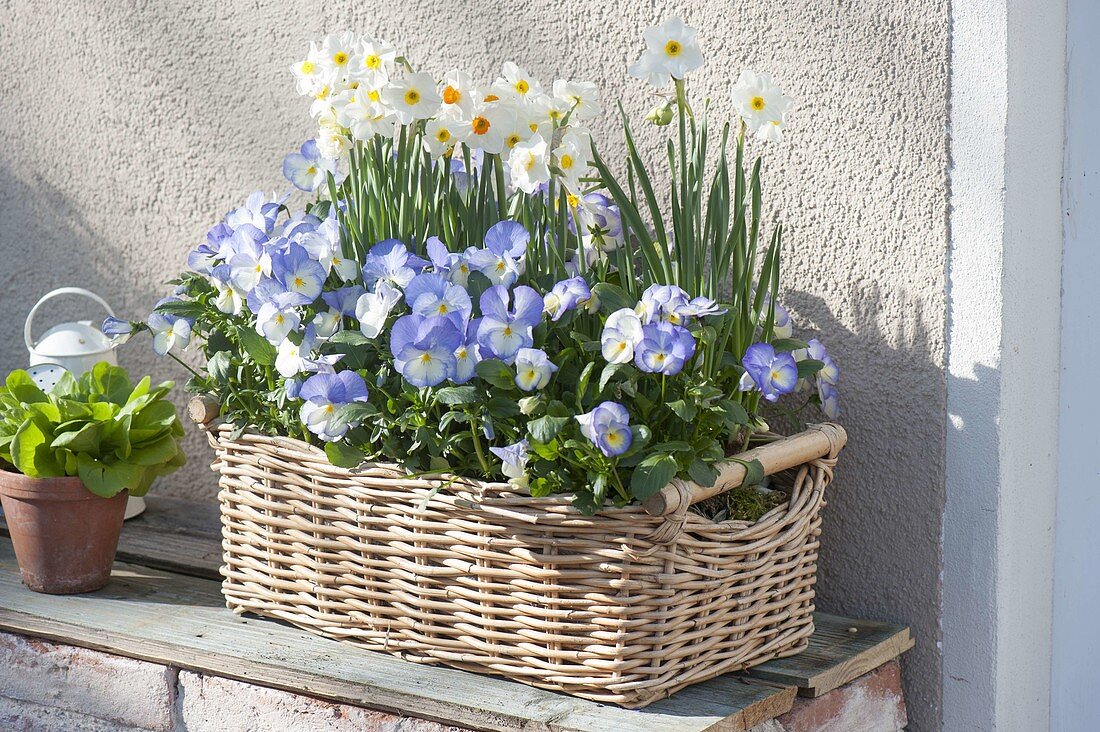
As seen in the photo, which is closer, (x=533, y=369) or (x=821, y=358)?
(x=533, y=369)

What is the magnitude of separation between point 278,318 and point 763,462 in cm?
62

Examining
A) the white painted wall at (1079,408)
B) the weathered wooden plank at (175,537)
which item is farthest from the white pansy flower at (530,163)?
the weathered wooden plank at (175,537)

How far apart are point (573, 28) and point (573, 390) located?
74 centimetres

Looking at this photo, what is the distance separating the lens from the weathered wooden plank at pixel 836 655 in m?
1.41

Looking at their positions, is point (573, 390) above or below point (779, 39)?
below

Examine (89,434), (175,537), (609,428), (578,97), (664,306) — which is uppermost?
(578,97)

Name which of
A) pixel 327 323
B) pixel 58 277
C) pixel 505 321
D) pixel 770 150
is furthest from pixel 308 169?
pixel 58 277

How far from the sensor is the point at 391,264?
4.52 ft

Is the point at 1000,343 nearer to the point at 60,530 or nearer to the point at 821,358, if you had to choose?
the point at 821,358

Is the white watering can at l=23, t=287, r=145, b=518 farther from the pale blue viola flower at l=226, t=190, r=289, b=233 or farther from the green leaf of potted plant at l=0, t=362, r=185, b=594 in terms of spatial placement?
the pale blue viola flower at l=226, t=190, r=289, b=233

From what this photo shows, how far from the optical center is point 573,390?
1.31m

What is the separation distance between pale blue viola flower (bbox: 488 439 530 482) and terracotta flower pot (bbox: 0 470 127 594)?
78cm

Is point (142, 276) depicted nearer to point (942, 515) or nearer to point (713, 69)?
point (713, 69)

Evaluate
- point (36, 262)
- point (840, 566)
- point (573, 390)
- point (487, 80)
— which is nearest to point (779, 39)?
point (487, 80)
